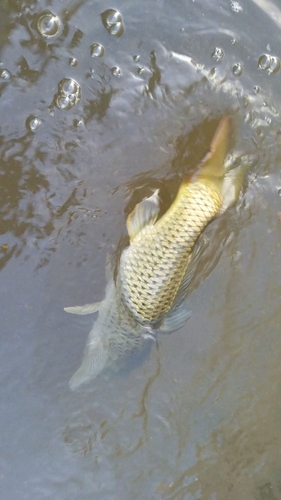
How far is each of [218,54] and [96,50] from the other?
68cm

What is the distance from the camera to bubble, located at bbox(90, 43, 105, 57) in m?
2.53

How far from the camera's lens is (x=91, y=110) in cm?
255

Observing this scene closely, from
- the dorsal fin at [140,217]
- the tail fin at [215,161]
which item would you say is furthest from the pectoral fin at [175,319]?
the tail fin at [215,161]

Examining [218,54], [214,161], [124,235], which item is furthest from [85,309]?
[218,54]

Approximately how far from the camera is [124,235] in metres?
2.59

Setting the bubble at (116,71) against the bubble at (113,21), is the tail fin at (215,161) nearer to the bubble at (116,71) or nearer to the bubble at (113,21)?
the bubble at (116,71)

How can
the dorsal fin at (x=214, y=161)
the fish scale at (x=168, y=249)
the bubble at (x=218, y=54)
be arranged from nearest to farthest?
the fish scale at (x=168, y=249) → the dorsal fin at (x=214, y=161) → the bubble at (x=218, y=54)

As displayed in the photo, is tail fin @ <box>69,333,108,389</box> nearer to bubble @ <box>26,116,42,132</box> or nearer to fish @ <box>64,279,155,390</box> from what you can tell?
fish @ <box>64,279,155,390</box>

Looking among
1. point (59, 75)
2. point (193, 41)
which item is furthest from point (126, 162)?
point (193, 41)

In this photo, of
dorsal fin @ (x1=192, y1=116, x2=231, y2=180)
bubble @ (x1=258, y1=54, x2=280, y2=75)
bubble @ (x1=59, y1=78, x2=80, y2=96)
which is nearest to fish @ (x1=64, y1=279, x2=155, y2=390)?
dorsal fin @ (x1=192, y1=116, x2=231, y2=180)

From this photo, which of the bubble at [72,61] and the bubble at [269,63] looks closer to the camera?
the bubble at [72,61]

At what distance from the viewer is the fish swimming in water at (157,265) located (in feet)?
7.31

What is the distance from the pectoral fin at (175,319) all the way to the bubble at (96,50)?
4.57 ft

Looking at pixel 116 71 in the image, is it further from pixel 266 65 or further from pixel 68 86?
pixel 266 65
